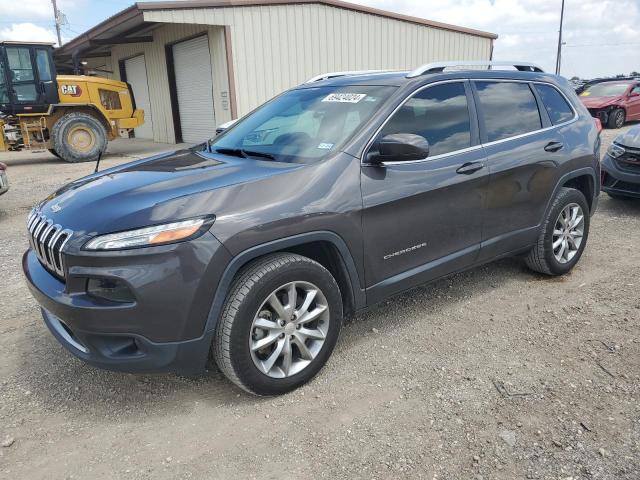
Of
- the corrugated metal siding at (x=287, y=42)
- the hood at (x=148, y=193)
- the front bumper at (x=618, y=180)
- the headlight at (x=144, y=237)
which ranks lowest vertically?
the front bumper at (x=618, y=180)

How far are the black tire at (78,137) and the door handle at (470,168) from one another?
37.7 ft

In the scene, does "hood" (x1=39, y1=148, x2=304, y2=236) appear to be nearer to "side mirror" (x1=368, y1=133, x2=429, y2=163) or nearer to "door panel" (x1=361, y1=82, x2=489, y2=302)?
"side mirror" (x1=368, y1=133, x2=429, y2=163)

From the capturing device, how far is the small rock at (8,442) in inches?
99.0

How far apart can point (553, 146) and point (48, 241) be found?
145 inches

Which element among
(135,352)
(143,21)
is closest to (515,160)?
(135,352)

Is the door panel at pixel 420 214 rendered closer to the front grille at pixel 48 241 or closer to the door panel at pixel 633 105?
the front grille at pixel 48 241

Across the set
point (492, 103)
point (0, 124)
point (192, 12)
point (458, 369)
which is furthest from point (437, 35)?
point (458, 369)

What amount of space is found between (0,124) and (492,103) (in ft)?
40.9

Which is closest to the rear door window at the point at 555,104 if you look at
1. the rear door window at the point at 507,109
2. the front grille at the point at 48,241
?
the rear door window at the point at 507,109

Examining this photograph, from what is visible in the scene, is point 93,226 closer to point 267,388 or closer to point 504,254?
point 267,388

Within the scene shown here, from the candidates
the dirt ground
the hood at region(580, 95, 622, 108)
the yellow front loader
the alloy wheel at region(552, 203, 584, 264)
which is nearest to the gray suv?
the alloy wheel at region(552, 203, 584, 264)

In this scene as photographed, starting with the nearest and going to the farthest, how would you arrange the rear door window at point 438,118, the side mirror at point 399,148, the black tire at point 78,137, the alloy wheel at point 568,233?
1. the side mirror at point 399,148
2. the rear door window at point 438,118
3. the alloy wheel at point 568,233
4. the black tire at point 78,137

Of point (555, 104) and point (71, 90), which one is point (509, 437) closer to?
point (555, 104)

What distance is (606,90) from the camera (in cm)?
1758
